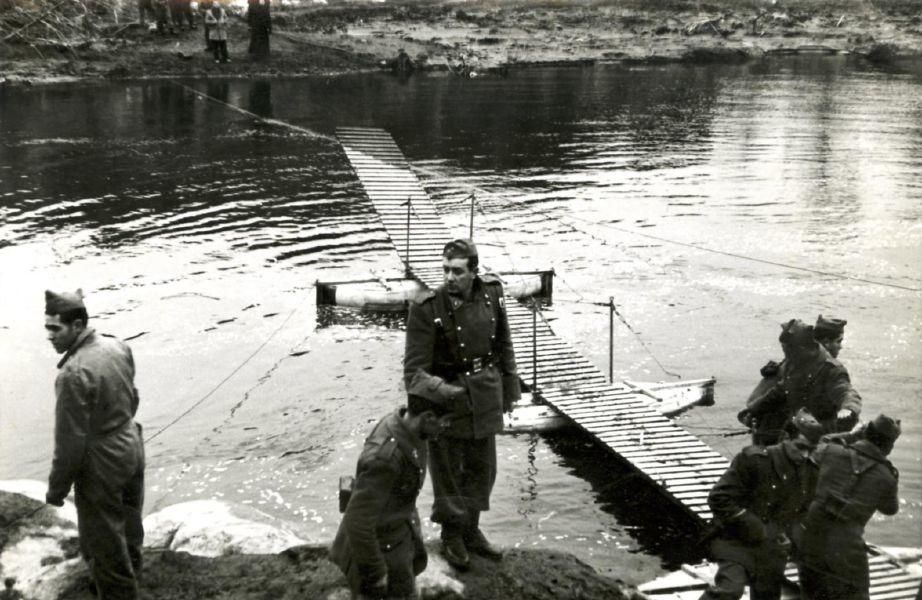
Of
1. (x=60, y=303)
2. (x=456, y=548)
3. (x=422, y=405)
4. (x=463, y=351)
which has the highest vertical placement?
(x=60, y=303)

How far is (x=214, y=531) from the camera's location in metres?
10.0

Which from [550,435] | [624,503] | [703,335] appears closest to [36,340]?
[550,435]

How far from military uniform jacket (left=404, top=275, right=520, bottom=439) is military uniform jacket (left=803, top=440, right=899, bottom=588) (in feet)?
9.16

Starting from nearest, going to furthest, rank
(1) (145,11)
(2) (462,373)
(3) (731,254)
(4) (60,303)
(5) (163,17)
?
(4) (60,303) < (2) (462,373) < (3) (731,254) < (5) (163,17) < (1) (145,11)

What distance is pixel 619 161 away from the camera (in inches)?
1551

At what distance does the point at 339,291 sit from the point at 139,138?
75.1 ft

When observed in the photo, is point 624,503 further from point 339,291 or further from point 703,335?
point 339,291

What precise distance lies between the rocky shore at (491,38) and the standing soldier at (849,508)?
5695 centimetres

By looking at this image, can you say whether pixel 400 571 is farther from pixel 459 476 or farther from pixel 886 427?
pixel 886 427

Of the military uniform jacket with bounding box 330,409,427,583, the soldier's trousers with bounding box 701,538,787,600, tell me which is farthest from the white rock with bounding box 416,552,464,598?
the soldier's trousers with bounding box 701,538,787,600

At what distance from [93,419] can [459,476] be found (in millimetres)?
3008

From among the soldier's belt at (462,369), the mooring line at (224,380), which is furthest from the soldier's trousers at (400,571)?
the mooring line at (224,380)

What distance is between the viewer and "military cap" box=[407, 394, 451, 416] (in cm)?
648

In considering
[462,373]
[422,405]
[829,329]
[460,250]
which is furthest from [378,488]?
[829,329]
